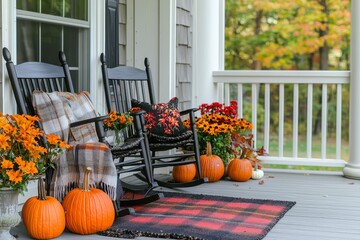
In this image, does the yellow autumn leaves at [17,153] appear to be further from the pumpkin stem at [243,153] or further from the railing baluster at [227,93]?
the railing baluster at [227,93]

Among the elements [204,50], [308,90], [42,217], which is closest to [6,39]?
[42,217]

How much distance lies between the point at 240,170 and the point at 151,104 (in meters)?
0.93

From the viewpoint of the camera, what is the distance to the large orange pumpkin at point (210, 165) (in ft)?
16.6

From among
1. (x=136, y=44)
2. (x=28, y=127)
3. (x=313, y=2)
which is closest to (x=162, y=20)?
(x=136, y=44)

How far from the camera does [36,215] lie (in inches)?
128

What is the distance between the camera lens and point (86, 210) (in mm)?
3387

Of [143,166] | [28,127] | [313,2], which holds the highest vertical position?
[313,2]

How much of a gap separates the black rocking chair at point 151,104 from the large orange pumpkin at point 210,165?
0.10 m

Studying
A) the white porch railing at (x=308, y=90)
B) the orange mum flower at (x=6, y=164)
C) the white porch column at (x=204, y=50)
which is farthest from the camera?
the white porch column at (x=204, y=50)

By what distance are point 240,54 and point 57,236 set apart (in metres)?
10.1

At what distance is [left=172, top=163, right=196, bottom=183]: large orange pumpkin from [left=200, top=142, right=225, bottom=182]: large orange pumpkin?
3.7 inches

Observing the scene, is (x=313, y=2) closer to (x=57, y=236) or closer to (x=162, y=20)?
(x=162, y=20)

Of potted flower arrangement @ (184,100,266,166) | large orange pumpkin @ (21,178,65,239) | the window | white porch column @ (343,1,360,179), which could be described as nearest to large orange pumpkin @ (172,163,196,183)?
potted flower arrangement @ (184,100,266,166)

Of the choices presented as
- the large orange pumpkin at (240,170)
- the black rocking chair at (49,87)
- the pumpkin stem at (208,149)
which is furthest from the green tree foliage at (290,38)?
the black rocking chair at (49,87)
